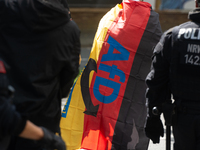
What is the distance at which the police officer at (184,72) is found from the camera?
2.50 m

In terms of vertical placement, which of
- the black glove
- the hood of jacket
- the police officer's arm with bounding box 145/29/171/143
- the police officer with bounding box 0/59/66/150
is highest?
the hood of jacket

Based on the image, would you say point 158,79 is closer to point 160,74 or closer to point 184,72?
point 160,74

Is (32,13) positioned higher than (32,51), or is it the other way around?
(32,13)

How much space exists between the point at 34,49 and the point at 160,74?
3.48ft

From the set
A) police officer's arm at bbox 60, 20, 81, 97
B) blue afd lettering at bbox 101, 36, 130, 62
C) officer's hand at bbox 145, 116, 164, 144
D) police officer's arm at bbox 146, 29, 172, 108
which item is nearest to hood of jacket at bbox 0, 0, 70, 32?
police officer's arm at bbox 60, 20, 81, 97

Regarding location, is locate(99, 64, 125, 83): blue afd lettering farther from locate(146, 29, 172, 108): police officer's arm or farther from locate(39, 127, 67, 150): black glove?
locate(39, 127, 67, 150): black glove

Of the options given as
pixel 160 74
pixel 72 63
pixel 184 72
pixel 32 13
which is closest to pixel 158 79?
pixel 160 74

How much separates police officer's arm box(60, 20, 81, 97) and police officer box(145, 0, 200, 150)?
2.35 feet

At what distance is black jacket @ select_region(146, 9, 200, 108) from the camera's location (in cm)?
250

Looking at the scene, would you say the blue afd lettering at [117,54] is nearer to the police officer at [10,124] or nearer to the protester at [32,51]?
the protester at [32,51]

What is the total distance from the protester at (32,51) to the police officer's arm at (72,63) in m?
0.06

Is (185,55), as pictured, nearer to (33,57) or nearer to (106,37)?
(33,57)

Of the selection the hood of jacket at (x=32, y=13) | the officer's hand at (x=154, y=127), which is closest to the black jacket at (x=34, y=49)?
the hood of jacket at (x=32, y=13)

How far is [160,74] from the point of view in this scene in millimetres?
2703
